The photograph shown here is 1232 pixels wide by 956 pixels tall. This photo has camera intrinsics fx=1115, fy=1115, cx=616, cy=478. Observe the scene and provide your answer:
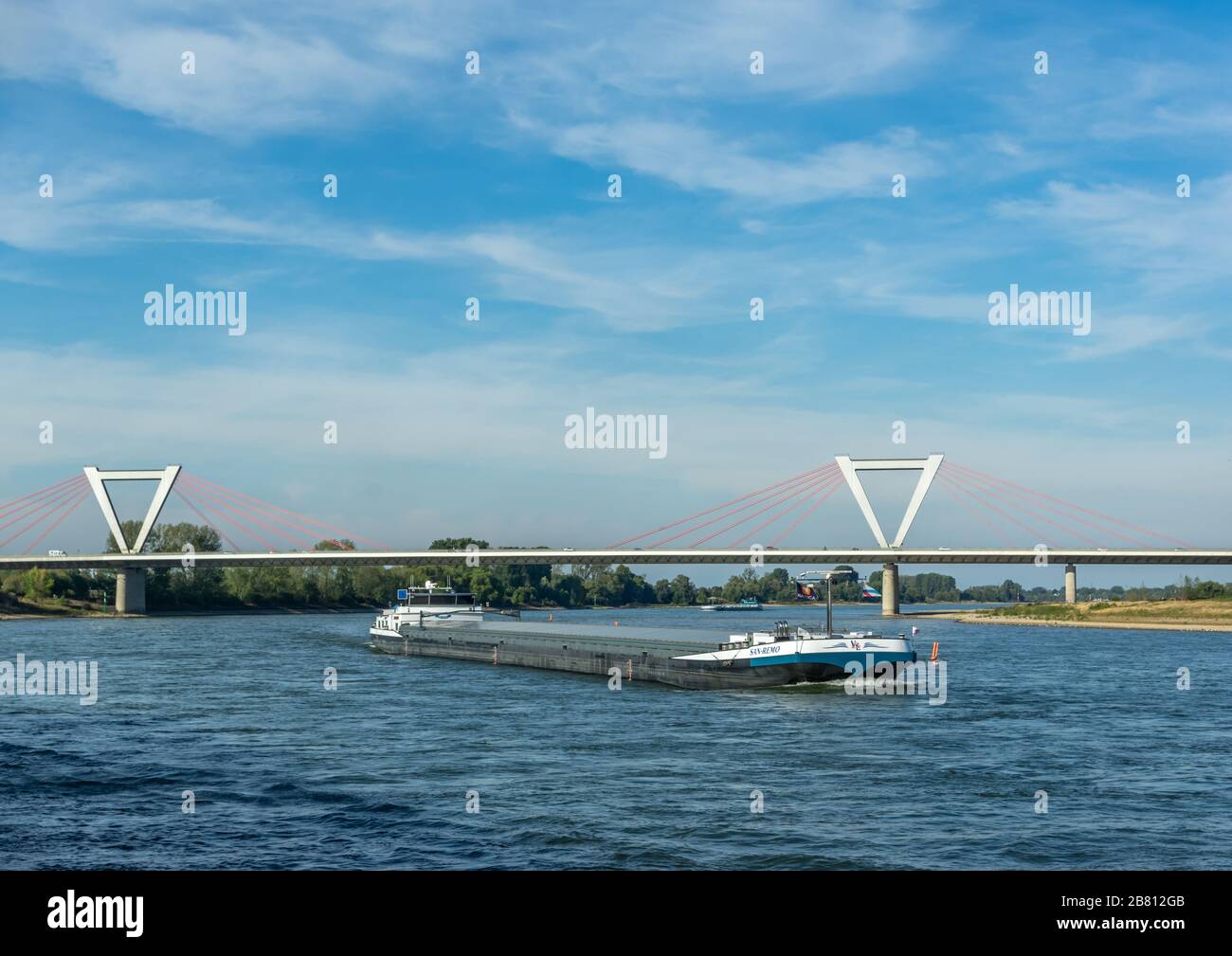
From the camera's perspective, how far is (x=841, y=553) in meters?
122

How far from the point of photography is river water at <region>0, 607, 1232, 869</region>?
58.3 ft

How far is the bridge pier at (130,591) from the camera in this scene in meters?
122

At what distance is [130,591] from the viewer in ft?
403

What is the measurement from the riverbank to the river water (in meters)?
49.1

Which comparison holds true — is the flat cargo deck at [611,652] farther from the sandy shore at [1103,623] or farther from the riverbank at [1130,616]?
the riverbank at [1130,616]

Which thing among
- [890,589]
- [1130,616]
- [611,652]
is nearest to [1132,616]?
[1130,616]

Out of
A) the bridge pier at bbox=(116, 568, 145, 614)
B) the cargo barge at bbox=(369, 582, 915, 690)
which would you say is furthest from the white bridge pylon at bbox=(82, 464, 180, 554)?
the cargo barge at bbox=(369, 582, 915, 690)

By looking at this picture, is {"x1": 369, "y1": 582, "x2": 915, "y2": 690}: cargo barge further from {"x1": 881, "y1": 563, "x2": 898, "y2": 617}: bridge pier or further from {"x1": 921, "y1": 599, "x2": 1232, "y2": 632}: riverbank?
{"x1": 881, "y1": 563, "x2": 898, "y2": 617}: bridge pier

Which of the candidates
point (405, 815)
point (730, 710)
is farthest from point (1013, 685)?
point (405, 815)
